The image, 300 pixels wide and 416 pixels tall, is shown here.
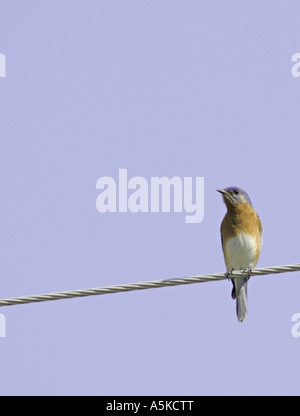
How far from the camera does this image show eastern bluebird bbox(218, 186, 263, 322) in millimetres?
10844

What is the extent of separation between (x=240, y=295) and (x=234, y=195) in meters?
1.30

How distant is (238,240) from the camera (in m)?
10.8

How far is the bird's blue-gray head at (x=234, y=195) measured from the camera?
10977 mm

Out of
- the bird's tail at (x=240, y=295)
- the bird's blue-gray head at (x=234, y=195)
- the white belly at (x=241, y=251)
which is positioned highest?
the bird's blue-gray head at (x=234, y=195)

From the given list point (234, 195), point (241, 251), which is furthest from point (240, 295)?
point (234, 195)

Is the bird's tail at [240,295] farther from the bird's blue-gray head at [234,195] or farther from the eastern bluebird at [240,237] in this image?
the bird's blue-gray head at [234,195]

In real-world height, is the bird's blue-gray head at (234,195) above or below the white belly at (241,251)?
above

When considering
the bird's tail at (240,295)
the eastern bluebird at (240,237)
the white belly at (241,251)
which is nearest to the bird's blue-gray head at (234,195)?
the eastern bluebird at (240,237)

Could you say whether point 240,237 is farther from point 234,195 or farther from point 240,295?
point 240,295

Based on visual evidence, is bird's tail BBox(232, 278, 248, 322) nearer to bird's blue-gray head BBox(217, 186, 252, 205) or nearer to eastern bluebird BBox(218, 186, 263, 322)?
eastern bluebird BBox(218, 186, 263, 322)

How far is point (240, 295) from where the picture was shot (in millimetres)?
11047
